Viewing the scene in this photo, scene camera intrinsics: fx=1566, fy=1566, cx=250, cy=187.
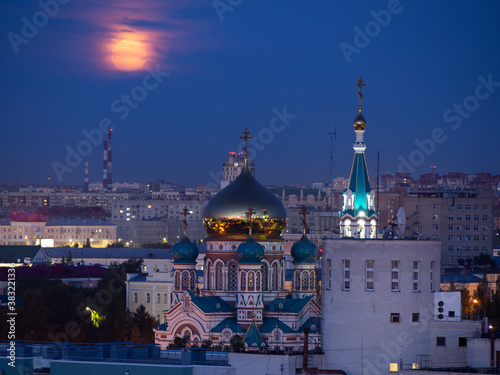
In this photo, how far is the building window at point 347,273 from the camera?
94.9 feet

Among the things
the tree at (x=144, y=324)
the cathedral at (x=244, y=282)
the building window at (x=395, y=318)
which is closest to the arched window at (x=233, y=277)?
the cathedral at (x=244, y=282)

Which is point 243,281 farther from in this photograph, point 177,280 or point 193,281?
point 177,280

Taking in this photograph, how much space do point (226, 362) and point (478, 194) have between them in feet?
247


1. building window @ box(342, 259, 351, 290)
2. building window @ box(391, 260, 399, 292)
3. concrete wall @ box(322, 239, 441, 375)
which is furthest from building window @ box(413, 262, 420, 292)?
building window @ box(342, 259, 351, 290)

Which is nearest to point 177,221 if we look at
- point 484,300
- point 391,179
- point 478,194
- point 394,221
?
point 391,179

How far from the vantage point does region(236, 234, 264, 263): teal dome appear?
44.5m

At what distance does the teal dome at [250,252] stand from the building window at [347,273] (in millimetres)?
15545

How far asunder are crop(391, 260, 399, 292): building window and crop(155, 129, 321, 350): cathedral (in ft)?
46.5

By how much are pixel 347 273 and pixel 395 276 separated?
89cm

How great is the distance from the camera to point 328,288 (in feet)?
96.2

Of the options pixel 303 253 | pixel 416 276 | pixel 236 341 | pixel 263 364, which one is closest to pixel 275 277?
pixel 303 253

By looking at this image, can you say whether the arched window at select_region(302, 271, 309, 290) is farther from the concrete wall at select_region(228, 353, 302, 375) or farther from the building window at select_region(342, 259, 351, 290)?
the concrete wall at select_region(228, 353, 302, 375)

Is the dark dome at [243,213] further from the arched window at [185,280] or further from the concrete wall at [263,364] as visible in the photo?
the concrete wall at [263,364]

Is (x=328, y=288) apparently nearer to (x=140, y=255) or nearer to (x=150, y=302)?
(x=150, y=302)
